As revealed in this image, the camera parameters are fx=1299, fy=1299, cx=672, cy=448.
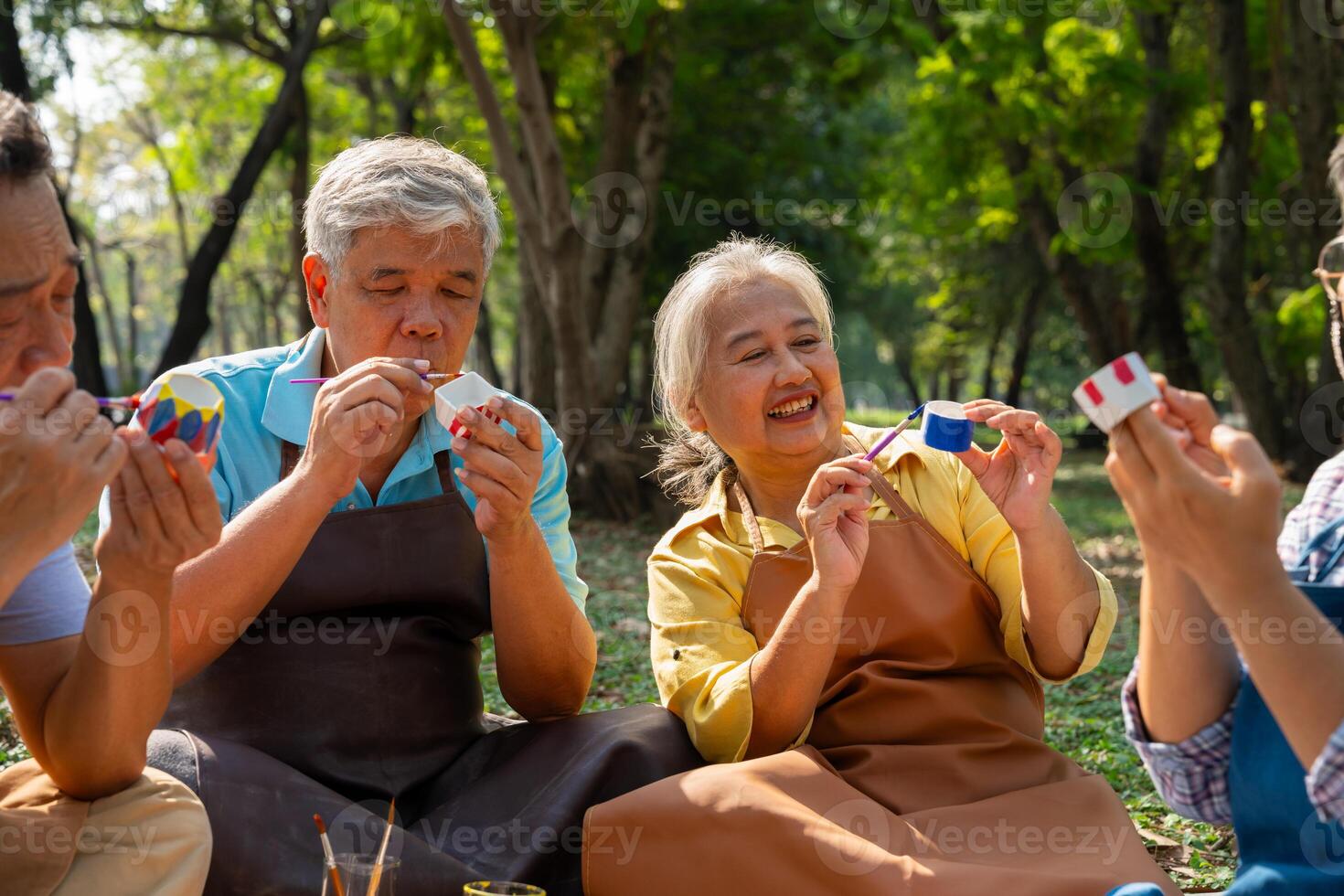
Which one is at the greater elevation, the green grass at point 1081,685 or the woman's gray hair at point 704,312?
the woman's gray hair at point 704,312

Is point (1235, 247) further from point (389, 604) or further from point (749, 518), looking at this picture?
A: point (389, 604)

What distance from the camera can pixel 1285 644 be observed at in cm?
197

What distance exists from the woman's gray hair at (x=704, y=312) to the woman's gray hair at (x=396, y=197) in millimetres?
559

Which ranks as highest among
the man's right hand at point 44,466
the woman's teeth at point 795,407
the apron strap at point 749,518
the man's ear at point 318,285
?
the man's ear at point 318,285

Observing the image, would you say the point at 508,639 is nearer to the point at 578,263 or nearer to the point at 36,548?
the point at 36,548

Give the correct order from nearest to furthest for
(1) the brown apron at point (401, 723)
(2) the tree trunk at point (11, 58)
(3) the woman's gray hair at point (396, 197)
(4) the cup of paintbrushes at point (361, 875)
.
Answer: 1. (4) the cup of paintbrushes at point (361, 875)
2. (1) the brown apron at point (401, 723)
3. (3) the woman's gray hair at point (396, 197)
4. (2) the tree trunk at point (11, 58)

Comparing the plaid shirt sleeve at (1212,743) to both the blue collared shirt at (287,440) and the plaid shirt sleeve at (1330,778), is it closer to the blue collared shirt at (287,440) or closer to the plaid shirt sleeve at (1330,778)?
the plaid shirt sleeve at (1330,778)

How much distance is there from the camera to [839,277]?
28609 mm

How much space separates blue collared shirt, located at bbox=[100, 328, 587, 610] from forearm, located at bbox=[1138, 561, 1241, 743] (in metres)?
1.53

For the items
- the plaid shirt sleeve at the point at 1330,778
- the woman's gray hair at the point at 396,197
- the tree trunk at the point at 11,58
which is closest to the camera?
Result: the plaid shirt sleeve at the point at 1330,778

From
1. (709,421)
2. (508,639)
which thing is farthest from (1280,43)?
(508,639)

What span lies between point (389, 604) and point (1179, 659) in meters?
1.87

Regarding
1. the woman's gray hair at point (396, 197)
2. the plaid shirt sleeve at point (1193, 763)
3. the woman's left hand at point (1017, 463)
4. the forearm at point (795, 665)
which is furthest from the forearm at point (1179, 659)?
the woman's gray hair at point (396, 197)

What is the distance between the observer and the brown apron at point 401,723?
300 cm
